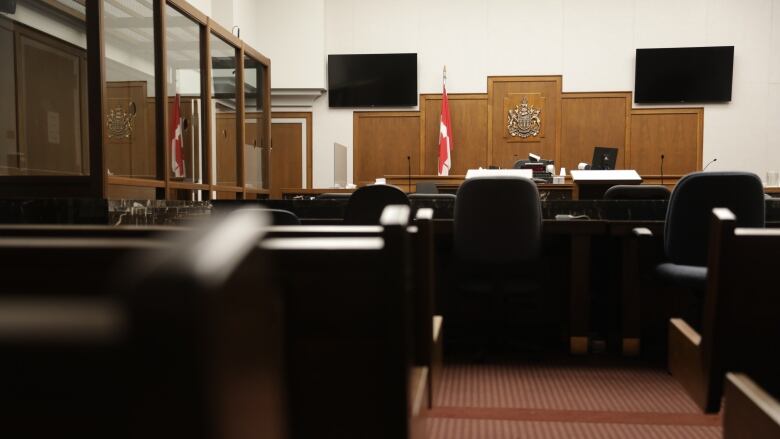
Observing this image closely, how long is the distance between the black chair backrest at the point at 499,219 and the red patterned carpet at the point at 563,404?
1.95ft

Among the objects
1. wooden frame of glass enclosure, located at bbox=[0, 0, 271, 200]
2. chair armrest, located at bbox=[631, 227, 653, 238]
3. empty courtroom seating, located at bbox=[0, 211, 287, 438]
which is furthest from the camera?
wooden frame of glass enclosure, located at bbox=[0, 0, 271, 200]

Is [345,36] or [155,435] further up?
[345,36]

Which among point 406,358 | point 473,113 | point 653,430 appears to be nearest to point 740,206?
point 653,430

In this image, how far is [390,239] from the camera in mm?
772

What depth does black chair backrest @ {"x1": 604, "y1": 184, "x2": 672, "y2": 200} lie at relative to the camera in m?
3.27

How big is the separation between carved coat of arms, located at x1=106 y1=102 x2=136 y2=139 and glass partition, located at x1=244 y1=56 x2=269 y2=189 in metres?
1.63

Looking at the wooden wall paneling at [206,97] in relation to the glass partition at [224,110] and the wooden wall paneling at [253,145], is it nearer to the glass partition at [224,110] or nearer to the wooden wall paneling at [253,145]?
the glass partition at [224,110]

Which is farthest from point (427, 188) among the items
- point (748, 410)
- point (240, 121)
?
point (748, 410)

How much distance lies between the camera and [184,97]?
15.2 feet

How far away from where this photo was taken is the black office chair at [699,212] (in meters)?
2.42

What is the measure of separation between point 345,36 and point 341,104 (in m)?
1.05

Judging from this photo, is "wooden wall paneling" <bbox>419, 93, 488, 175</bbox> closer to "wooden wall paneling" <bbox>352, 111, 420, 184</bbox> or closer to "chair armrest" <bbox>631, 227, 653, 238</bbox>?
"wooden wall paneling" <bbox>352, 111, 420, 184</bbox>

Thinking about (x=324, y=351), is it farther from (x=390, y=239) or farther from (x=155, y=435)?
(x=155, y=435)

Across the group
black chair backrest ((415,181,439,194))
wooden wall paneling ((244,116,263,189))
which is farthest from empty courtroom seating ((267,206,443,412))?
black chair backrest ((415,181,439,194))
